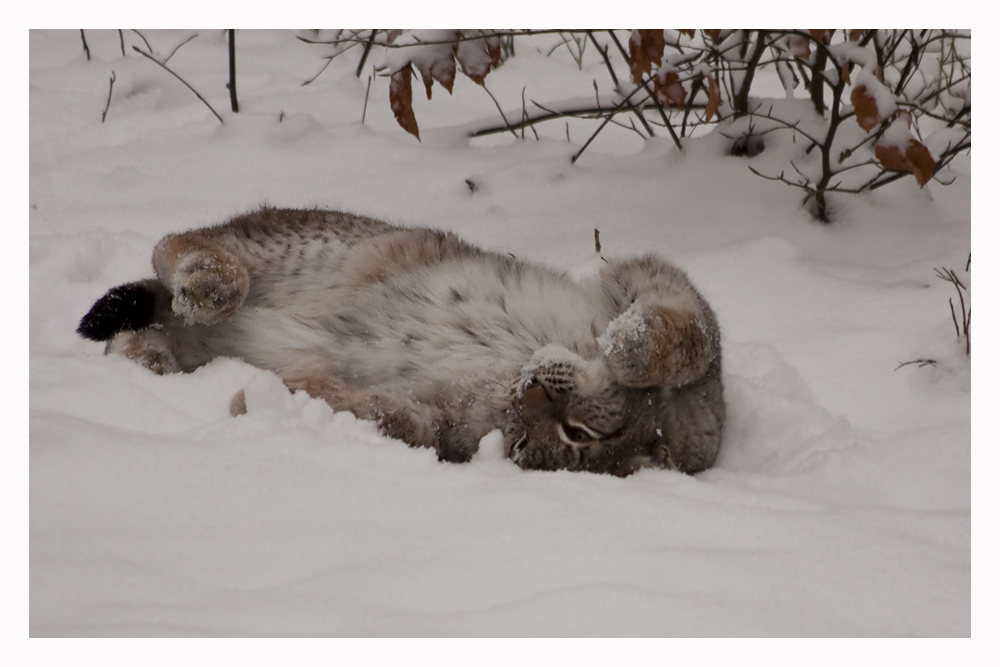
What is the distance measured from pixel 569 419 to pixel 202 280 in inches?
59.9

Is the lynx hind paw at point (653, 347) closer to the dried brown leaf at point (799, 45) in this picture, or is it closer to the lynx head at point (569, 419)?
the lynx head at point (569, 419)

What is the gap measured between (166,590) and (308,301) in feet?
5.52

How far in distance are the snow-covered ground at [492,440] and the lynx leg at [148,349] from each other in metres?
0.11

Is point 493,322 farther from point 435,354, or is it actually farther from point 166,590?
point 166,590

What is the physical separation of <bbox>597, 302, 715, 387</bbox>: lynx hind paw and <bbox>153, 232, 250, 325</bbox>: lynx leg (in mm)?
1480

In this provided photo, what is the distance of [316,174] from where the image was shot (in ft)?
16.6

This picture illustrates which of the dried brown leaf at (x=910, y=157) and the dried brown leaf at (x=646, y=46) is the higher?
the dried brown leaf at (x=646, y=46)

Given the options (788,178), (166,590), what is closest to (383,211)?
(788,178)

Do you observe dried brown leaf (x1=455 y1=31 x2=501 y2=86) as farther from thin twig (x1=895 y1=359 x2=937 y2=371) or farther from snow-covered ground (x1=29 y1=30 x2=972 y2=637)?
thin twig (x1=895 y1=359 x2=937 y2=371)

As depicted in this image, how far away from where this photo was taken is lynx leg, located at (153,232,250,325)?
3.05 m

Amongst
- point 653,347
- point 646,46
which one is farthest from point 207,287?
point 646,46

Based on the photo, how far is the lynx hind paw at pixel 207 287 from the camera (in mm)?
3043

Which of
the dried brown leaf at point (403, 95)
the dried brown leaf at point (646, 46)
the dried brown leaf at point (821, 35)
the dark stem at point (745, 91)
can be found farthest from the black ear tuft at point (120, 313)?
the dark stem at point (745, 91)

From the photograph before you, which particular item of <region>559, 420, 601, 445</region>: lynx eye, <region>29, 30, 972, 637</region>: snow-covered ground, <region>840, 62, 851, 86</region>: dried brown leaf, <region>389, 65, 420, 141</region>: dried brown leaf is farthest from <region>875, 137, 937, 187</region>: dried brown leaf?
<region>389, 65, 420, 141</region>: dried brown leaf
